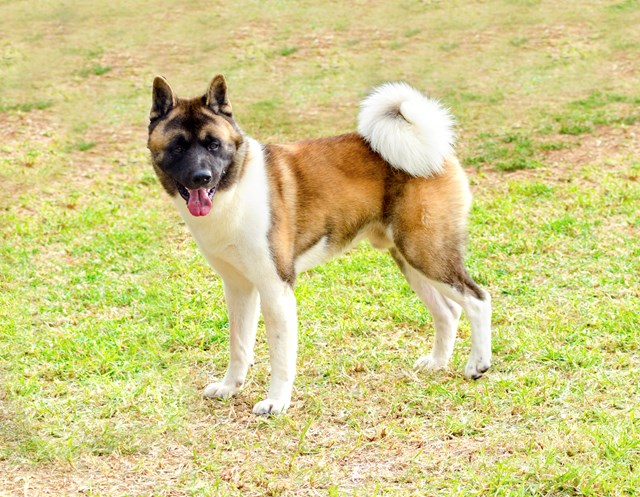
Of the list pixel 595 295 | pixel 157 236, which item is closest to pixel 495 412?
pixel 595 295

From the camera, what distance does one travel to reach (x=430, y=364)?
16.3 feet

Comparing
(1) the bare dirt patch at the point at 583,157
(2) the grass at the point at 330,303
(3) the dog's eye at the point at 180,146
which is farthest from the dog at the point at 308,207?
(1) the bare dirt patch at the point at 583,157

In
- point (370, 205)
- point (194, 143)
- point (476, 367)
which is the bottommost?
point (476, 367)

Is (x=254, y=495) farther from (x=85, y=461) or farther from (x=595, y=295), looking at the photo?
(x=595, y=295)

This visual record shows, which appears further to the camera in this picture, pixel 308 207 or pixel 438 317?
pixel 438 317

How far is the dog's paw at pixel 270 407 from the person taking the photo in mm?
4508

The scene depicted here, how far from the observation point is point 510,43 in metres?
13.2

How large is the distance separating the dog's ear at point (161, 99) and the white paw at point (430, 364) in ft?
6.46

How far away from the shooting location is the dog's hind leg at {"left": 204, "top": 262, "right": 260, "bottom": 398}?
4719 mm

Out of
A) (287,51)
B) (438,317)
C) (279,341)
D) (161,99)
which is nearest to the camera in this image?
(161,99)

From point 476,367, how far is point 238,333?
1.30 metres

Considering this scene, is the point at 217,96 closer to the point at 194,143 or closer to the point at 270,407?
the point at 194,143

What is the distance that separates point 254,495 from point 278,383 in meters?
0.87

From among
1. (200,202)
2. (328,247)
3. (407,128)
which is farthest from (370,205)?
(200,202)
